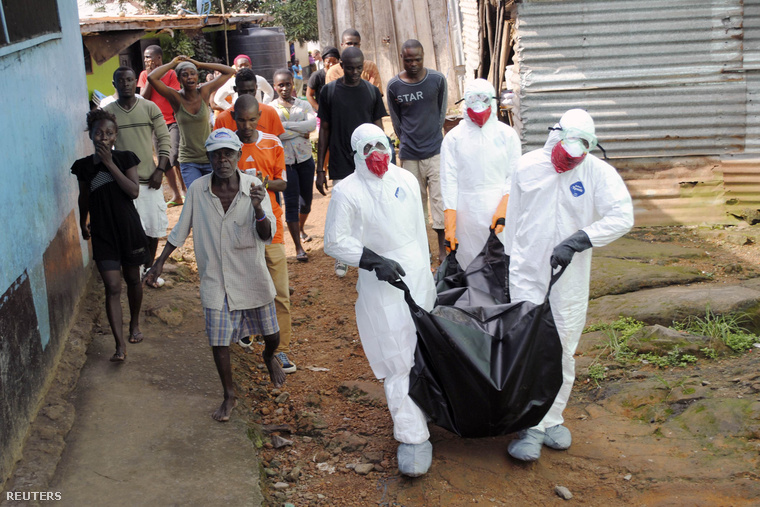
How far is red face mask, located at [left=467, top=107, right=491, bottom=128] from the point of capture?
5.60 m

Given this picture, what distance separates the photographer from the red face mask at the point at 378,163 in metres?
4.14

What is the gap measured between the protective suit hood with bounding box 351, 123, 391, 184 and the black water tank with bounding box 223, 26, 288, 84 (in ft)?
37.7

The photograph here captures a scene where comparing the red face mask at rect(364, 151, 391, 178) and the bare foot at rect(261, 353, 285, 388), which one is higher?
the red face mask at rect(364, 151, 391, 178)

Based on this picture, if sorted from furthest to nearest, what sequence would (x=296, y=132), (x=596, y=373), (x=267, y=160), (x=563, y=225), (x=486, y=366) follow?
(x=296, y=132), (x=267, y=160), (x=596, y=373), (x=563, y=225), (x=486, y=366)

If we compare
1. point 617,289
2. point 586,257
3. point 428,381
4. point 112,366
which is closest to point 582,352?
point 617,289

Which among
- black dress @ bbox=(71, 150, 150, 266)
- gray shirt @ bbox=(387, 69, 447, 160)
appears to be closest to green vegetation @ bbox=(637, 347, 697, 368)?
gray shirt @ bbox=(387, 69, 447, 160)

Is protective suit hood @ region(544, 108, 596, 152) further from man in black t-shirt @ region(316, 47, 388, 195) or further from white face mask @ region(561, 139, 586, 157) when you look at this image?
man in black t-shirt @ region(316, 47, 388, 195)

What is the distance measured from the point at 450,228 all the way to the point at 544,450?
1804mm

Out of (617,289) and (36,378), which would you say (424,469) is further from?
(617,289)

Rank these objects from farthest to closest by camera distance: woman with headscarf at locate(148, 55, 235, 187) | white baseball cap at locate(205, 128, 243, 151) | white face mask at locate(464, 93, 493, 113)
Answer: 1. woman with headscarf at locate(148, 55, 235, 187)
2. white face mask at locate(464, 93, 493, 113)
3. white baseball cap at locate(205, 128, 243, 151)

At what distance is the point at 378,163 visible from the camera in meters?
4.14

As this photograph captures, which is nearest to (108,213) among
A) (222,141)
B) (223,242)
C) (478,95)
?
(223,242)

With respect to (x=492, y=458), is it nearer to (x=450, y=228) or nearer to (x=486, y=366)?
(x=486, y=366)

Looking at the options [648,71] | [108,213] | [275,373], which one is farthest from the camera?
[648,71]
